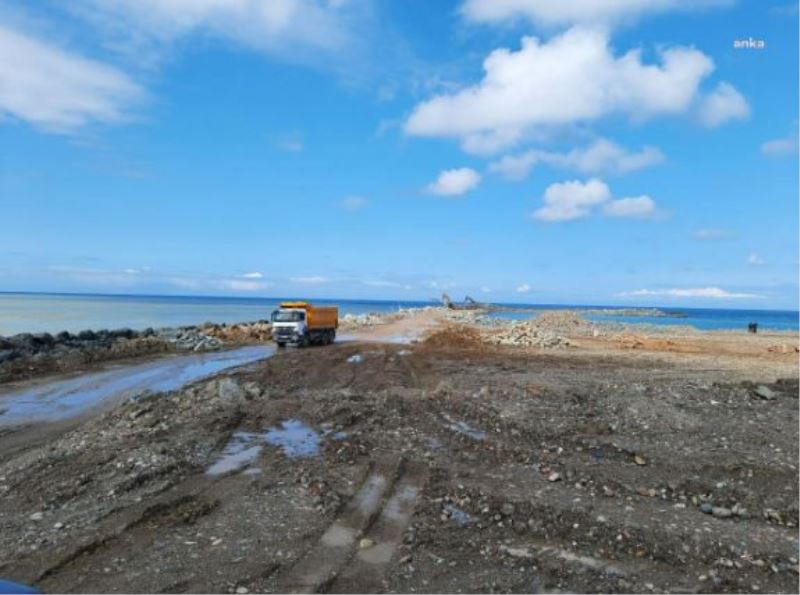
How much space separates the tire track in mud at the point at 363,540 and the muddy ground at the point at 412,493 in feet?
0.10

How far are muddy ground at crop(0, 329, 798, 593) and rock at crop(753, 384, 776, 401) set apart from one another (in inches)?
Answer: 2.2

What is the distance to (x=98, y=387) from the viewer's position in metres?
20.7

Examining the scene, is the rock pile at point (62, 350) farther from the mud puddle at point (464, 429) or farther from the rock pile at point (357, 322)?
the rock pile at point (357, 322)

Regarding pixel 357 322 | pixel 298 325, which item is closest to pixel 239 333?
pixel 298 325

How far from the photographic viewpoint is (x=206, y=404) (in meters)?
15.3

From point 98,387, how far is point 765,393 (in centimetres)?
2036

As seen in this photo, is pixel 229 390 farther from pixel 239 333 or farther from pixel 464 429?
pixel 239 333

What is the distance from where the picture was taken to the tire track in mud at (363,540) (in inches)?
244

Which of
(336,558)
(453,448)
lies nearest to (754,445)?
(453,448)

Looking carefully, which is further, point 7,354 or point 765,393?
point 7,354

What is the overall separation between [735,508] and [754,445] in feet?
13.1

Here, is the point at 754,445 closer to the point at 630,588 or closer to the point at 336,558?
the point at 630,588

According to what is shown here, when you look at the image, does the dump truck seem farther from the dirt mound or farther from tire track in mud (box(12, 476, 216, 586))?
tire track in mud (box(12, 476, 216, 586))

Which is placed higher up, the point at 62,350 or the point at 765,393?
the point at 765,393
